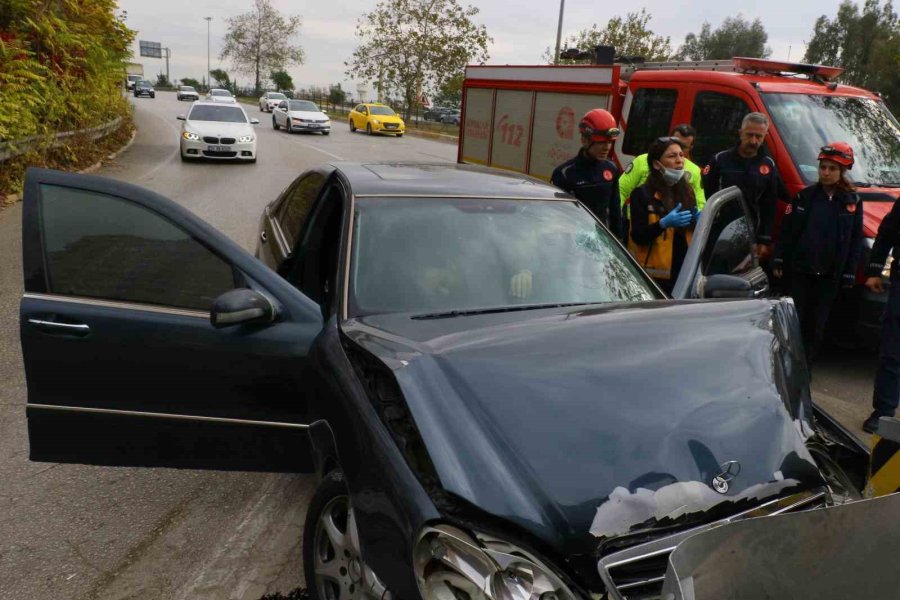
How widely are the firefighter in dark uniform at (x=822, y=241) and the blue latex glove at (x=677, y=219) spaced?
979 millimetres

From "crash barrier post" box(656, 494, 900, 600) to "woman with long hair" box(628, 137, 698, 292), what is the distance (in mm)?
3017

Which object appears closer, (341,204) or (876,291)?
(341,204)

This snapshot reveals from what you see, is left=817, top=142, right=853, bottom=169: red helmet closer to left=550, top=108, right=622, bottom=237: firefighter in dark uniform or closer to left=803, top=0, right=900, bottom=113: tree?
left=550, top=108, right=622, bottom=237: firefighter in dark uniform

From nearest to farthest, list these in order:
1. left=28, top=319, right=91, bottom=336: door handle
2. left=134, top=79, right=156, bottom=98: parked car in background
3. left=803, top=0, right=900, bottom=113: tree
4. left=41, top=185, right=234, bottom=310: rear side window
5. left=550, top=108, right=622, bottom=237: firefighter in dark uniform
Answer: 1. left=28, top=319, right=91, bottom=336: door handle
2. left=41, top=185, right=234, bottom=310: rear side window
3. left=550, top=108, right=622, bottom=237: firefighter in dark uniform
4. left=803, top=0, right=900, bottom=113: tree
5. left=134, top=79, right=156, bottom=98: parked car in background

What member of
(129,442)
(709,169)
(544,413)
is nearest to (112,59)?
(709,169)

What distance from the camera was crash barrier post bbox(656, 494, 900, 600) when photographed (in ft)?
5.27

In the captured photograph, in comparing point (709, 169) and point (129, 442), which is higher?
point (709, 169)

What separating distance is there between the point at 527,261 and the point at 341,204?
897 millimetres

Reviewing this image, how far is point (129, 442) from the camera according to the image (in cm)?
292

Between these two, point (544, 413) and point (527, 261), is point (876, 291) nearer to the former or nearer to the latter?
point (527, 261)

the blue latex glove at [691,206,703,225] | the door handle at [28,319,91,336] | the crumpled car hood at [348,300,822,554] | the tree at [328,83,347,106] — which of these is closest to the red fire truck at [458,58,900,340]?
the blue latex glove at [691,206,703,225]

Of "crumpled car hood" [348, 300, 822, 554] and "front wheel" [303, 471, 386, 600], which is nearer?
"crumpled car hood" [348, 300, 822, 554]

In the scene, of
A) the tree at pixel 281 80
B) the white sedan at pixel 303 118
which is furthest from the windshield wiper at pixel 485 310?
the tree at pixel 281 80

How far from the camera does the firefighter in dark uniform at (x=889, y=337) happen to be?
14.7 feet
